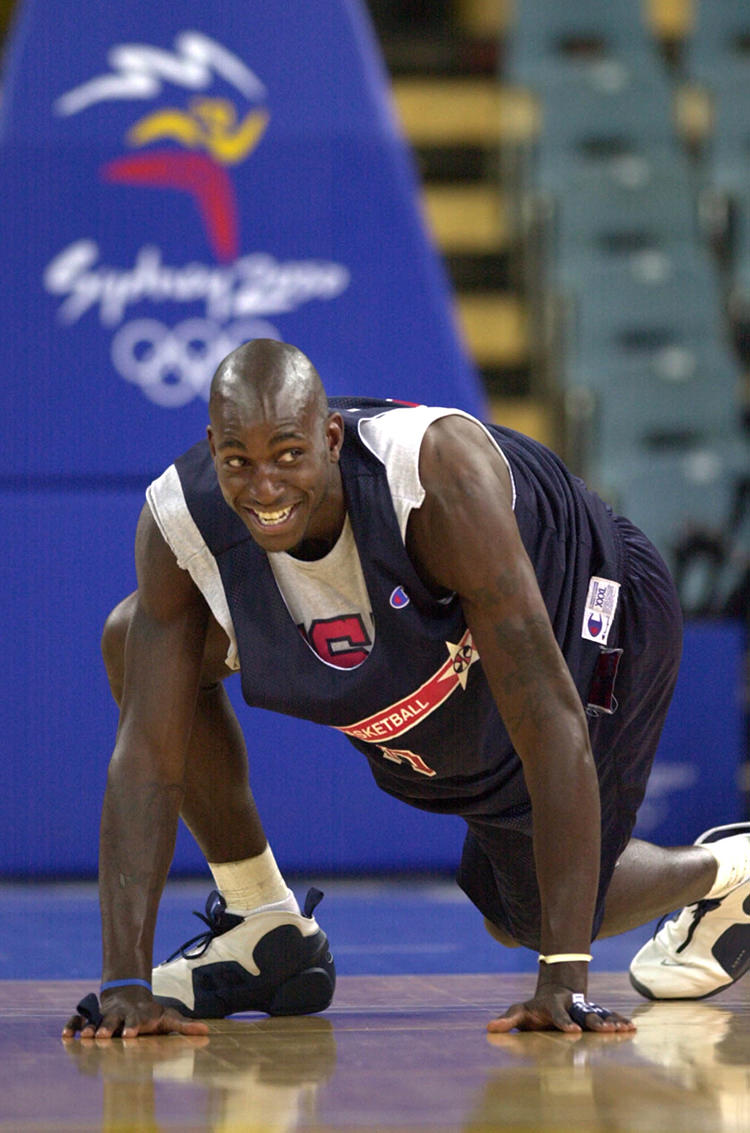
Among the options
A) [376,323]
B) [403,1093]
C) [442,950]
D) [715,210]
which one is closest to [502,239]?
[715,210]

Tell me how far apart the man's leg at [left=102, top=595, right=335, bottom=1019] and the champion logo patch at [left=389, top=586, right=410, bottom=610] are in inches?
14.3

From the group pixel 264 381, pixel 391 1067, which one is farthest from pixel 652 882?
pixel 264 381

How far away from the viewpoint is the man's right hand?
7.39 ft

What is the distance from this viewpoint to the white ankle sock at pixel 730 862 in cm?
285

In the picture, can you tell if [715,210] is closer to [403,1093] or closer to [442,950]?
[442,950]

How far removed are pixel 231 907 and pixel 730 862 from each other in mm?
782

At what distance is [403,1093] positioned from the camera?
74.4 inches

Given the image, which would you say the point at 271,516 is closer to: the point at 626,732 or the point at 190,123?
the point at 626,732

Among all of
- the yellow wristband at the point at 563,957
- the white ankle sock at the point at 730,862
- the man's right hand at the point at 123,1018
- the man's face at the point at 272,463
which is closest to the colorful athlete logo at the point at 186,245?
the white ankle sock at the point at 730,862

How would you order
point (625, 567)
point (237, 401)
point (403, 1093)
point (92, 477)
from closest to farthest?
point (403, 1093) < point (237, 401) < point (625, 567) < point (92, 477)

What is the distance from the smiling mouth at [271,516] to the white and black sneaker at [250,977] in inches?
29.4

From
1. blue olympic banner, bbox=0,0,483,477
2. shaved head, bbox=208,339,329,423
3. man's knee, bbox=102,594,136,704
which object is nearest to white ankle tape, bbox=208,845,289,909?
man's knee, bbox=102,594,136,704

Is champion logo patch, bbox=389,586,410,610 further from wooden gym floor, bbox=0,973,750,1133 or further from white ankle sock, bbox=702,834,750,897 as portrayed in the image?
white ankle sock, bbox=702,834,750,897

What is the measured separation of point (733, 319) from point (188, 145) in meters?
3.60
